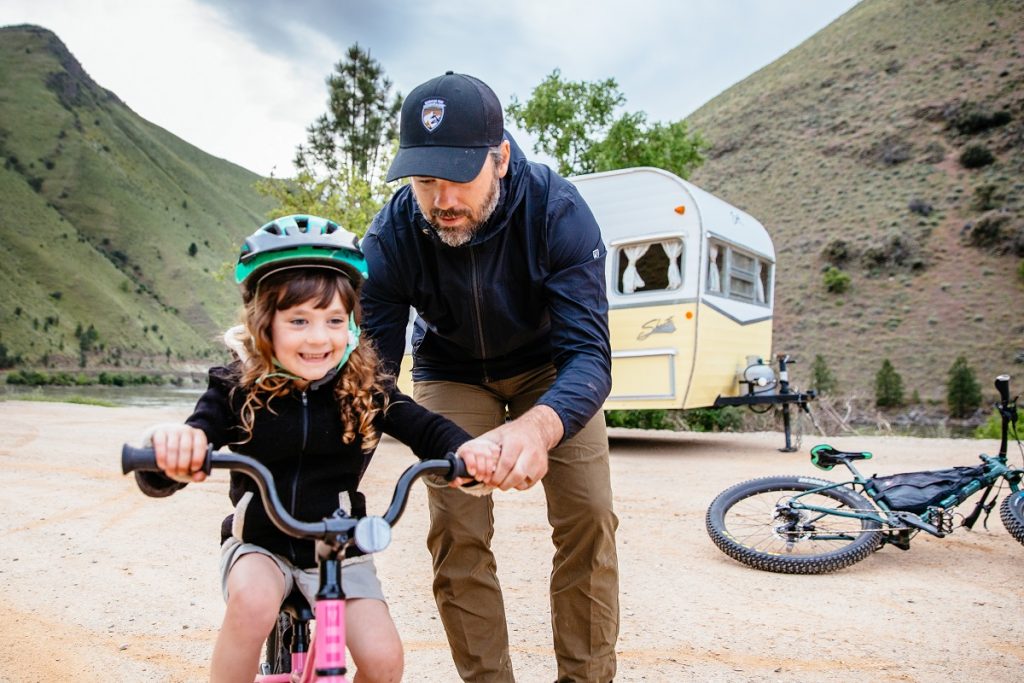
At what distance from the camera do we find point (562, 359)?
2.82 m

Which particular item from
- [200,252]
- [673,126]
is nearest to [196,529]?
[673,126]

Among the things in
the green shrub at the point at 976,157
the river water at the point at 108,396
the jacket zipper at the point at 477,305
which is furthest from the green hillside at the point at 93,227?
the jacket zipper at the point at 477,305

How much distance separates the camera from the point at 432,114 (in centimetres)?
270

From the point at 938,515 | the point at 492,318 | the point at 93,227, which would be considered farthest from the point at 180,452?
the point at 93,227

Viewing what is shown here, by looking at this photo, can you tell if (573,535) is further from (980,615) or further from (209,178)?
(209,178)

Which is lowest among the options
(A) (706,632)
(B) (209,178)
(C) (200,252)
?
(A) (706,632)

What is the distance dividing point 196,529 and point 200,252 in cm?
11368

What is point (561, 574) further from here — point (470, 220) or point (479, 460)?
point (470, 220)

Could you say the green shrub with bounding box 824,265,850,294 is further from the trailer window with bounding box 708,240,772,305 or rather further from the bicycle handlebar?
the bicycle handlebar

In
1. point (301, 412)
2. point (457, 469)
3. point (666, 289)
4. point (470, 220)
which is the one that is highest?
point (666, 289)

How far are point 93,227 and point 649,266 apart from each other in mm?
98018

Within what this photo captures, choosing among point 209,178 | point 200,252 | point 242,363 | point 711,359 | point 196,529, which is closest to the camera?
point 242,363

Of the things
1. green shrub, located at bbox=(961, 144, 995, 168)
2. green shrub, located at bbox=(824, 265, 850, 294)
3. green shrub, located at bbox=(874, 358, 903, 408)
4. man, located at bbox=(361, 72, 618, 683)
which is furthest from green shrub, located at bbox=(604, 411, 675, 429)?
green shrub, located at bbox=(961, 144, 995, 168)

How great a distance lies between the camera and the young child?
2133 millimetres
